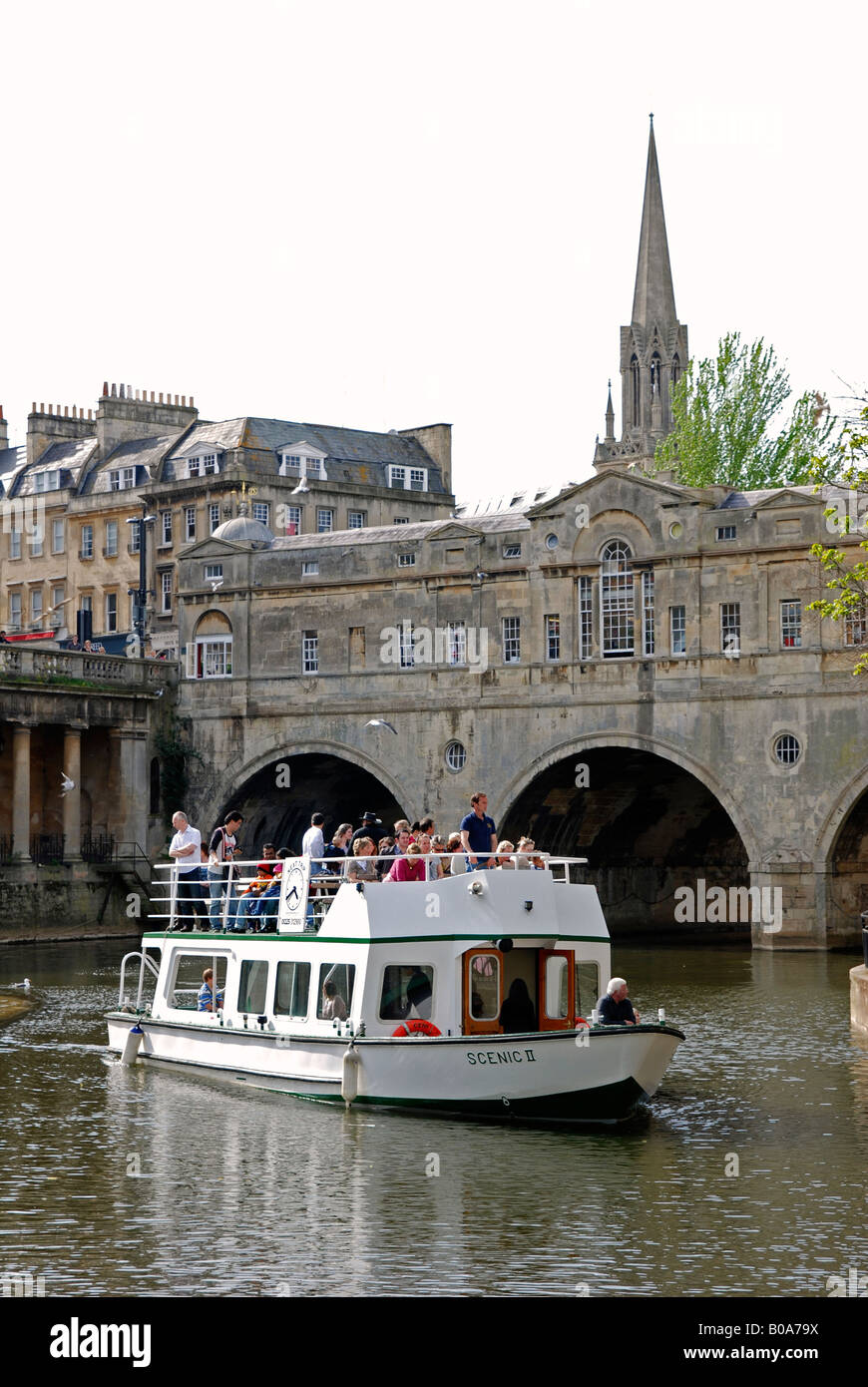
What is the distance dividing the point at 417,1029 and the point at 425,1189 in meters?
4.81

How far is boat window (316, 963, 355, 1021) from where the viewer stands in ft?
91.5

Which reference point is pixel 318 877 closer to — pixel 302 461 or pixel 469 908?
pixel 469 908

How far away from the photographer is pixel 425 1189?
2234 centimetres

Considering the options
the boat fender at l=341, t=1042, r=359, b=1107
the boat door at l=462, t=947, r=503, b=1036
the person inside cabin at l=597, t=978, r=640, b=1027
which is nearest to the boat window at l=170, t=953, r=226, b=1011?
the boat fender at l=341, t=1042, r=359, b=1107

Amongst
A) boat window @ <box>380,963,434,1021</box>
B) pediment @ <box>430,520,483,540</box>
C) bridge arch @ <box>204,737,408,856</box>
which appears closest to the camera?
boat window @ <box>380,963,434,1021</box>

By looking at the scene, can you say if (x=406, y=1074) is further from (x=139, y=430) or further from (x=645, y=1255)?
(x=139, y=430)

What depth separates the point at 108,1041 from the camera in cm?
3509

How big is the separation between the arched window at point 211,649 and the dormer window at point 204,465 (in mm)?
16658

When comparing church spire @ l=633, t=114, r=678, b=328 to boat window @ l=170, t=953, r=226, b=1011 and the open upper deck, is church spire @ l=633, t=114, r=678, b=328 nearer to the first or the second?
boat window @ l=170, t=953, r=226, b=1011

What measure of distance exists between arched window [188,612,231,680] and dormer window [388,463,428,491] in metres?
22.0
